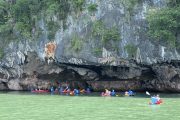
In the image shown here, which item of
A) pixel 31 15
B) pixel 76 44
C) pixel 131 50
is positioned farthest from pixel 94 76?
pixel 31 15

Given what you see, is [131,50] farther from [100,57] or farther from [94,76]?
[94,76]

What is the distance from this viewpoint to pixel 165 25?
35.1 metres

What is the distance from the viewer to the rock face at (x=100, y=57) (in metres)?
36.2

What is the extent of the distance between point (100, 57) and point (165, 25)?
18.7 feet

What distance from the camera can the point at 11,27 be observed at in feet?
138

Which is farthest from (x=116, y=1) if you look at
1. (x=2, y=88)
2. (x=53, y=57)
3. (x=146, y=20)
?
(x=2, y=88)

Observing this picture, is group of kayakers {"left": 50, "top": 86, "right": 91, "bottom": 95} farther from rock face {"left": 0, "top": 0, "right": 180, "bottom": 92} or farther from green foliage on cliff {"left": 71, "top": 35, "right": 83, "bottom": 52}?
green foliage on cliff {"left": 71, "top": 35, "right": 83, "bottom": 52}

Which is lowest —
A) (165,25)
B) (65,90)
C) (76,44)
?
(65,90)

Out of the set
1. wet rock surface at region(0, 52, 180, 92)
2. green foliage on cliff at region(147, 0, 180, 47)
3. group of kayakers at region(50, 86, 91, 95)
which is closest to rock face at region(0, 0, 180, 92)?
wet rock surface at region(0, 52, 180, 92)

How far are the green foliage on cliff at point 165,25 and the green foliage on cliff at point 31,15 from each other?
6.50 m

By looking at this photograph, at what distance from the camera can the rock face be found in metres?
36.2

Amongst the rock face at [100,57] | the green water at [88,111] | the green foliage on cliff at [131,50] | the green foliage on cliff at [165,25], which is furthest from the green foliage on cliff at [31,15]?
the green water at [88,111]

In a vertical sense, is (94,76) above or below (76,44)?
below

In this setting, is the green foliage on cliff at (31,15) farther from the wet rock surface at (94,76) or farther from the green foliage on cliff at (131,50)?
the green foliage on cliff at (131,50)
